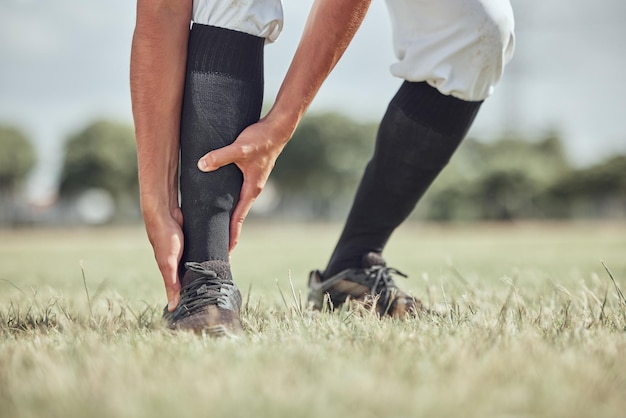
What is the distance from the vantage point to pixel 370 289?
1.68m

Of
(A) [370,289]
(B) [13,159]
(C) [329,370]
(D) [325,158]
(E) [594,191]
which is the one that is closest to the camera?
(C) [329,370]

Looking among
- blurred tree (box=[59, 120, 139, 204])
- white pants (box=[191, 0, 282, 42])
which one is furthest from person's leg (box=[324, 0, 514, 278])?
blurred tree (box=[59, 120, 139, 204])

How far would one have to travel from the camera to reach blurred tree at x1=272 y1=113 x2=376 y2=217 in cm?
3744

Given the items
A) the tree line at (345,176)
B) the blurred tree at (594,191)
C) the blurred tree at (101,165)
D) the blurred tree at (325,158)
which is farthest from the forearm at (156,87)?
the blurred tree at (101,165)

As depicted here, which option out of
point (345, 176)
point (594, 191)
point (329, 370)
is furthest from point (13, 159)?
point (329, 370)

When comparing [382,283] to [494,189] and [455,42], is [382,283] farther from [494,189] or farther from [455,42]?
[494,189]

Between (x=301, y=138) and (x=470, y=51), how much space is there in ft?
119

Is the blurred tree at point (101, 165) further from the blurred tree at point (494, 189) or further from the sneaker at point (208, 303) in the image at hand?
the sneaker at point (208, 303)

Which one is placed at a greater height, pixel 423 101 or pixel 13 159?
pixel 423 101

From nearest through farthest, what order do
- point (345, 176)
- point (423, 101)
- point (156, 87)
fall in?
point (156, 87)
point (423, 101)
point (345, 176)

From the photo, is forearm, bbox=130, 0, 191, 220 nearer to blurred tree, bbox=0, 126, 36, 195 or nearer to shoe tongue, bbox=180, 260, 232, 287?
shoe tongue, bbox=180, 260, 232, 287

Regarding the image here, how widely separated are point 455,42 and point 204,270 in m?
0.78

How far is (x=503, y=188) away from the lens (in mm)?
32406

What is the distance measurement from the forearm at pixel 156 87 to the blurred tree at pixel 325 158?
1401 inches
